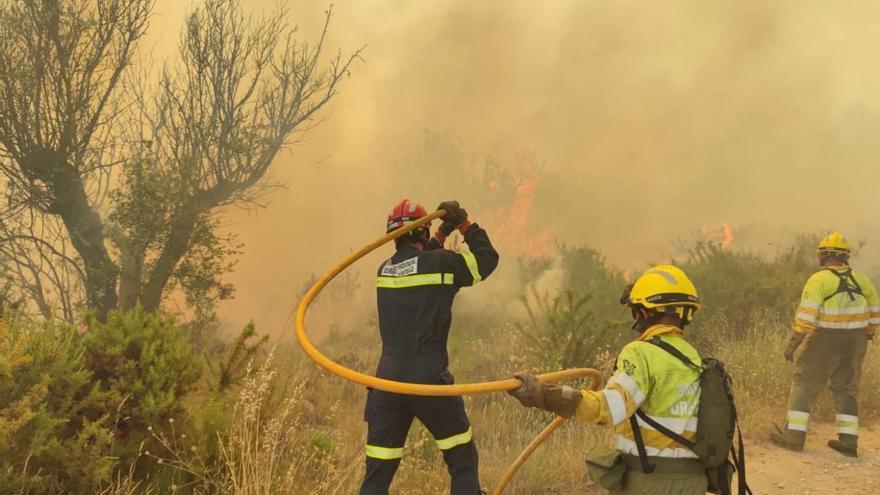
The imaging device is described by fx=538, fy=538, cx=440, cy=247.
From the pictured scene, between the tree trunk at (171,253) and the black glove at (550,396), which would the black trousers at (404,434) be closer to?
the black glove at (550,396)

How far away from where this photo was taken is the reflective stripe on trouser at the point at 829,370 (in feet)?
18.9

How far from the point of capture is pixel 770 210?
2059 centimetres

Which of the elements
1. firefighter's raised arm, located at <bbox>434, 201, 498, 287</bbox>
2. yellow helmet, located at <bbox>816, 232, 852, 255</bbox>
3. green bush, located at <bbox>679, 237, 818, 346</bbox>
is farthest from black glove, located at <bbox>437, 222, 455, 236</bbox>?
green bush, located at <bbox>679, 237, 818, 346</bbox>

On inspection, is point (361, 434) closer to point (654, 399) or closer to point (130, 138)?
point (654, 399)

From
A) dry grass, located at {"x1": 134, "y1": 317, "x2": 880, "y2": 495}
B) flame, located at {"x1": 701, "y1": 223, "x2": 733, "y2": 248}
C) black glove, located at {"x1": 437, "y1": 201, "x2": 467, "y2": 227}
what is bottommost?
dry grass, located at {"x1": 134, "y1": 317, "x2": 880, "y2": 495}

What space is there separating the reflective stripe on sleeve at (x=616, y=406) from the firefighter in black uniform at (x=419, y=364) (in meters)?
1.20

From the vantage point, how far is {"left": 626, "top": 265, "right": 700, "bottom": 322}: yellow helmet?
2463 millimetres

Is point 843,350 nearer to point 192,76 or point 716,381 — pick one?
point 716,381

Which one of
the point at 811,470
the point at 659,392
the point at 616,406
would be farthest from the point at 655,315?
the point at 811,470

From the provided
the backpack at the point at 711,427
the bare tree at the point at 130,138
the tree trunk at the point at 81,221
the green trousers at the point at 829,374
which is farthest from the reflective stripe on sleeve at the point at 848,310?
the tree trunk at the point at 81,221

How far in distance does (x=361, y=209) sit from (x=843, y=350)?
1746cm

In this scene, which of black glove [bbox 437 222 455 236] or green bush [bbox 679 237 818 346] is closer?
black glove [bbox 437 222 455 236]

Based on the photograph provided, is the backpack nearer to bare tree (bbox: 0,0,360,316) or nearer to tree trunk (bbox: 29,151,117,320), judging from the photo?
bare tree (bbox: 0,0,360,316)

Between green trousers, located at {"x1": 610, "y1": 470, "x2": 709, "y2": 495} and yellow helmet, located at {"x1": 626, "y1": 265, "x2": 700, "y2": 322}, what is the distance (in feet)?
2.28
